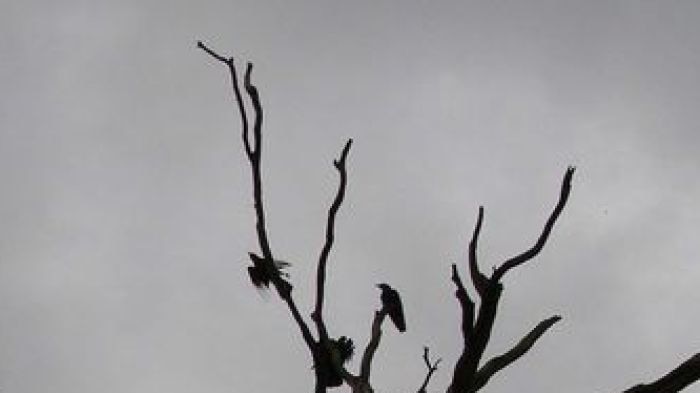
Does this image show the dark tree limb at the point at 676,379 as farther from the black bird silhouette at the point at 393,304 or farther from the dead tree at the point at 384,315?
the black bird silhouette at the point at 393,304

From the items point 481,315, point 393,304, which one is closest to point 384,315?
point 393,304

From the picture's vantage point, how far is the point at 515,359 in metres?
5.52

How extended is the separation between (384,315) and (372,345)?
347 mm

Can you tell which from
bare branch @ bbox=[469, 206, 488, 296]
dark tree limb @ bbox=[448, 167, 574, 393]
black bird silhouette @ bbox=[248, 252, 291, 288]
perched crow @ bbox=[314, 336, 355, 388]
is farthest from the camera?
black bird silhouette @ bbox=[248, 252, 291, 288]

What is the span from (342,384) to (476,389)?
894mm

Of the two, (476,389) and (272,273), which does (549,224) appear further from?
(272,273)

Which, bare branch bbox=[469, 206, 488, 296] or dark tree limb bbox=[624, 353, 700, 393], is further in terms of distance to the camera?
bare branch bbox=[469, 206, 488, 296]

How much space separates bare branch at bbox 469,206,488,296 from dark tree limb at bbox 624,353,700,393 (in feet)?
3.22

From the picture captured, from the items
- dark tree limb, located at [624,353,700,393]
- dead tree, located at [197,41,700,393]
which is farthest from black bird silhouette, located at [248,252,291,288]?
dark tree limb, located at [624,353,700,393]

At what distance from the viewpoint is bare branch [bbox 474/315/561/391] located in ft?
17.2

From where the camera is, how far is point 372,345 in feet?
19.8

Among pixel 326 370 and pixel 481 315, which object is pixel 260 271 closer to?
pixel 326 370

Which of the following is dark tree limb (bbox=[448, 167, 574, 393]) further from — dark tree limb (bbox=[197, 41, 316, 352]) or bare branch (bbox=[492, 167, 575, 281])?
dark tree limb (bbox=[197, 41, 316, 352])

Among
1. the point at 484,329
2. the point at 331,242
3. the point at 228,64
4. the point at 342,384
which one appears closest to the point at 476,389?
the point at 484,329
